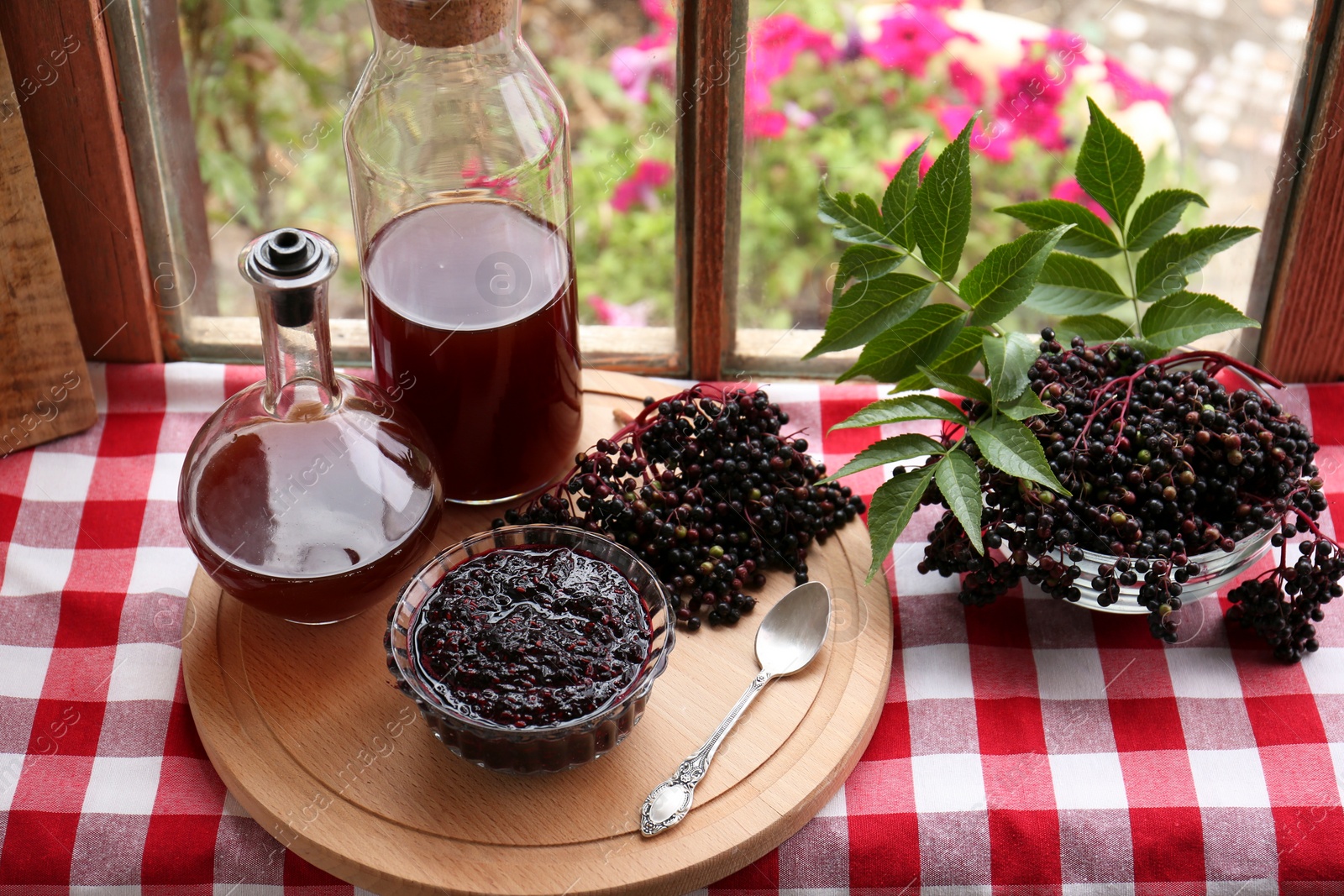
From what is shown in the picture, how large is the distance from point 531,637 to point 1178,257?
858mm

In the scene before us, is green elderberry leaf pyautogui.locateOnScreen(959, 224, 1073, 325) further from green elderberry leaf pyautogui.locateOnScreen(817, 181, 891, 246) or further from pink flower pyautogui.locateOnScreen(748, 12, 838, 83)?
pink flower pyautogui.locateOnScreen(748, 12, 838, 83)

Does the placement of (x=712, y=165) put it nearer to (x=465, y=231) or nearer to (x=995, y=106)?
(x=465, y=231)

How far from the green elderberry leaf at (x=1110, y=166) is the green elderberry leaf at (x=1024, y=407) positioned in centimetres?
28

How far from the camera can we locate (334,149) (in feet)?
6.79

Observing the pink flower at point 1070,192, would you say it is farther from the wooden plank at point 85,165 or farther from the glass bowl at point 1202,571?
the wooden plank at point 85,165

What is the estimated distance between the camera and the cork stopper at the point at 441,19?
3.88 ft

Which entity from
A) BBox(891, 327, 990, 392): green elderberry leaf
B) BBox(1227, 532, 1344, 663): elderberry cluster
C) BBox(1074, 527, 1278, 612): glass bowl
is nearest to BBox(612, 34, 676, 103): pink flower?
BBox(891, 327, 990, 392): green elderberry leaf

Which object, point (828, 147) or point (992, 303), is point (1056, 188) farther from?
point (992, 303)

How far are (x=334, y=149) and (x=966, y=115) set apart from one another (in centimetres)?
105

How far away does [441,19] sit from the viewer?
3.91 ft

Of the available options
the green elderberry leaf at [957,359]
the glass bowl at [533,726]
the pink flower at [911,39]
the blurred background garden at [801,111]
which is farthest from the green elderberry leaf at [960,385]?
the pink flower at [911,39]

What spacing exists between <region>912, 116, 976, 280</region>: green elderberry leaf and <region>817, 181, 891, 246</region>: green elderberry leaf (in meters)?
0.05

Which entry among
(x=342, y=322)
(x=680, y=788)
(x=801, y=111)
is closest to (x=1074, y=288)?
(x=801, y=111)

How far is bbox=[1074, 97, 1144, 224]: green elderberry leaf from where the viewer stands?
1387 millimetres
